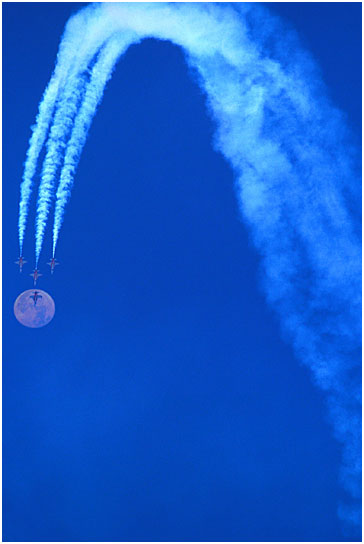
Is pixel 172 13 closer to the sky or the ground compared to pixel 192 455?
closer to the sky

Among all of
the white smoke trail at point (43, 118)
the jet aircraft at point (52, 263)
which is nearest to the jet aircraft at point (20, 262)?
the white smoke trail at point (43, 118)

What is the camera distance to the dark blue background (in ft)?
18.2

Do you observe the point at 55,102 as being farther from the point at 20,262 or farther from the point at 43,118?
the point at 20,262

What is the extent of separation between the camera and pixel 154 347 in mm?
5613

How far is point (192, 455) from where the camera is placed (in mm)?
5586

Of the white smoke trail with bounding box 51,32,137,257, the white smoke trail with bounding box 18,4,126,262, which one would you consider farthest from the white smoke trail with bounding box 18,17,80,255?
the white smoke trail with bounding box 51,32,137,257

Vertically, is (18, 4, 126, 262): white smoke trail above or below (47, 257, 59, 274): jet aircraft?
above

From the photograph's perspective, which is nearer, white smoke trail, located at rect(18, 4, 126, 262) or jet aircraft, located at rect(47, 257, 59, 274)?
white smoke trail, located at rect(18, 4, 126, 262)

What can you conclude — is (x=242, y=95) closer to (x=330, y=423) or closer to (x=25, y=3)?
(x=25, y=3)

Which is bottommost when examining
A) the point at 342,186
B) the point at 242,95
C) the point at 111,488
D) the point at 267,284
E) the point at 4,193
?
the point at 111,488

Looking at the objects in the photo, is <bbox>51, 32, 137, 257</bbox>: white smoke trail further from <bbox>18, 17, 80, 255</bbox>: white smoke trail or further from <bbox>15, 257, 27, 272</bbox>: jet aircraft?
<bbox>15, 257, 27, 272</bbox>: jet aircraft

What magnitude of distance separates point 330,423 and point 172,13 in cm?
455

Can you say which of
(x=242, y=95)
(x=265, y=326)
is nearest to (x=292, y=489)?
(x=265, y=326)

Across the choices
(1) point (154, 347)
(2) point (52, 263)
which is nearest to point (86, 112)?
(2) point (52, 263)
